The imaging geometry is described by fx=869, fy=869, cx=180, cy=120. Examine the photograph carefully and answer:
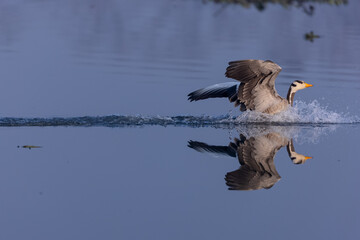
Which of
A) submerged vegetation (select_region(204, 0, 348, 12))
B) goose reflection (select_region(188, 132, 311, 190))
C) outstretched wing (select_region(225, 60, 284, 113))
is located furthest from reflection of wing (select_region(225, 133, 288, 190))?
submerged vegetation (select_region(204, 0, 348, 12))

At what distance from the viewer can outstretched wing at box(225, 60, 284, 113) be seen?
1256 centimetres

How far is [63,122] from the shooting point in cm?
1252

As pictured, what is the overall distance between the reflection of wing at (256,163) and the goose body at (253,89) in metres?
0.83

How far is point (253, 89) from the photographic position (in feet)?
43.0

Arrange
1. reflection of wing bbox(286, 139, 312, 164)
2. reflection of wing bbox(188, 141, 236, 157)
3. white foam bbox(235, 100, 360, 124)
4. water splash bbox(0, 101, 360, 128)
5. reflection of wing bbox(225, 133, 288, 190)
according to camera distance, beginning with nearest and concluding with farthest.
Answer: reflection of wing bbox(225, 133, 288, 190) → reflection of wing bbox(286, 139, 312, 164) → reflection of wing bbox(188, 141, 236, 157) → water splash bbox(0, 101, 360, 128) → white foam bbox(235, 100, 360, 124)

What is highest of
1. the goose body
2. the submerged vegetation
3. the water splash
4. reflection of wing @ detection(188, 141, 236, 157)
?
the goose body

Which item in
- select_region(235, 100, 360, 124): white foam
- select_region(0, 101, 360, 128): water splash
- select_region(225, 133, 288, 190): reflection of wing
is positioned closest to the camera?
select_region(225, 133, 288, 190): reflection of wing

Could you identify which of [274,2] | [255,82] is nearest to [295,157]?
[255,82]

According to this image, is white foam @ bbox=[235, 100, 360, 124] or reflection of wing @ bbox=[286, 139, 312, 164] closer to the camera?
reflection of wing @ bbox=[286, 139, 312, 164]

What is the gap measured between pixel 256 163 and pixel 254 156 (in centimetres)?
39

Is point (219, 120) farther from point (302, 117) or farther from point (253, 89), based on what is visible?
point (302, 117)

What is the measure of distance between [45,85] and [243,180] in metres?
6.20

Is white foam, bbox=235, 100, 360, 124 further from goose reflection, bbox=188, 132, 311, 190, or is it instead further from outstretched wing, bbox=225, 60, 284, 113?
goose reflection, bbox=188, 132, 311, 190

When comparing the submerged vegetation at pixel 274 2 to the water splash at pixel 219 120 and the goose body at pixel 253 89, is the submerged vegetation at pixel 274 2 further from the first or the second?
the goose body at pixel 253 89
